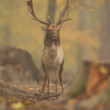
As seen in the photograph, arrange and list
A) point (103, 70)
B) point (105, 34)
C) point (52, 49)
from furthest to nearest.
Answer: point (105, 34) → point (52, 49) → point (103, 70)

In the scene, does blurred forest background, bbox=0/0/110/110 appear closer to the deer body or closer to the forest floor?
the forest floor

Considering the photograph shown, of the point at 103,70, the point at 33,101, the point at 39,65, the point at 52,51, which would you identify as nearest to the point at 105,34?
the point at 39,65

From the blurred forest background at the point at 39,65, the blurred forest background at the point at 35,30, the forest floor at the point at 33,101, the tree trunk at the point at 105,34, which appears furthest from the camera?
the blurred forest background at the point at 35,30

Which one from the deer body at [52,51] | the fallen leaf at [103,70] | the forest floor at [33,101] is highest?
the deer body at [52,51]

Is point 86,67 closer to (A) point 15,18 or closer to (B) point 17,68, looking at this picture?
(B) point 17,68

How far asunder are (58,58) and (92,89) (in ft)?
13.6

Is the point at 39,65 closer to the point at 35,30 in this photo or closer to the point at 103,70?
the point at 35,30

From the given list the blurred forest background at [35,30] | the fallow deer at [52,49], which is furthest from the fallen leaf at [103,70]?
the blurred forest background at [35,30]

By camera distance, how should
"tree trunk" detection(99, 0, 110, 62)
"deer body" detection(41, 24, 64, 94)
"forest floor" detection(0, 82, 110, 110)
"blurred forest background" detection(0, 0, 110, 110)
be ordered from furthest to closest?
"tree trunk" detection(99, 0, 110, 62) → "deer body" detection(41, 24, 64, 94) → "blurred forest background" detection(0, 0, 110, 110) → "forest floor" detection(0, 82, 110, 110)

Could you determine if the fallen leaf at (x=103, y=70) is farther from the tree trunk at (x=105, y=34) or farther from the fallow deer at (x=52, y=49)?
the tree trunk at (x=105, y=34)

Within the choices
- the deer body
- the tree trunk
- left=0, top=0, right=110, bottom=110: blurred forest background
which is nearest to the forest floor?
left=0, top=0, right=110, bottom=110: blurred forest background

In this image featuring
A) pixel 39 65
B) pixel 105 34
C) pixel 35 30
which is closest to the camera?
pixel 39 65

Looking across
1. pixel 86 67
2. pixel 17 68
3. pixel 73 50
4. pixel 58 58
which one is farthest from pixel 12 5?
pixel 86 67

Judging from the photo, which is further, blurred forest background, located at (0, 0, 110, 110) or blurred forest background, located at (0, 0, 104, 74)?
blurred forest background, located at (0, 0, 104, 74)
